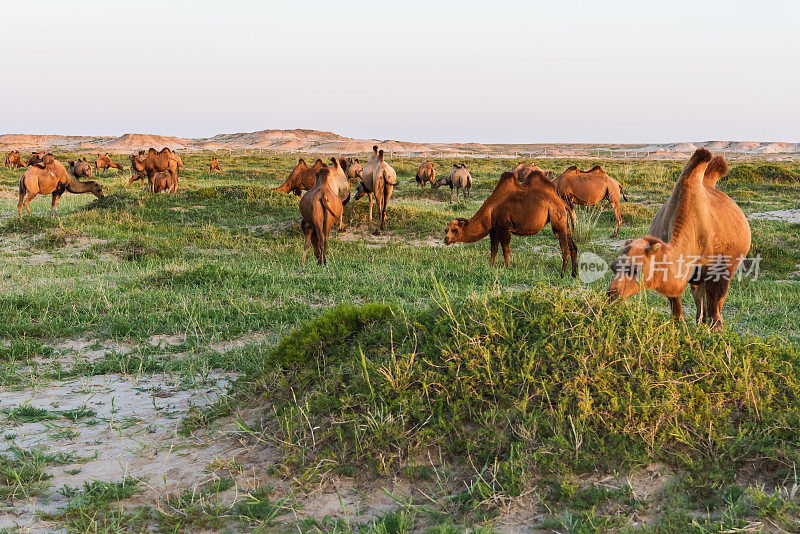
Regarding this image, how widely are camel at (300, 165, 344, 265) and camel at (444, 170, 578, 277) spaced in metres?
2.56

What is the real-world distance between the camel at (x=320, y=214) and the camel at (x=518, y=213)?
2555 mm

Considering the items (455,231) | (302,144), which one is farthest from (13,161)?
(302,144)

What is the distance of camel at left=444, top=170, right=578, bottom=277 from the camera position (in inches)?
359

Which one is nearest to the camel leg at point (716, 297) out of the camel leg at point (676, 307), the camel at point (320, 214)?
the camel leg at point (676, 307)

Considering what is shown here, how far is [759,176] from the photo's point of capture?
27344 millimetres

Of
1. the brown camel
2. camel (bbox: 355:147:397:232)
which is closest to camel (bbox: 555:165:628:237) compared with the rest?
camel (bbox: 355:147:397:232)

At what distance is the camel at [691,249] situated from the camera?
148 inches

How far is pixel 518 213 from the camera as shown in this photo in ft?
29.9

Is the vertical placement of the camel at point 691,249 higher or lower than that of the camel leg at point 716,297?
higher

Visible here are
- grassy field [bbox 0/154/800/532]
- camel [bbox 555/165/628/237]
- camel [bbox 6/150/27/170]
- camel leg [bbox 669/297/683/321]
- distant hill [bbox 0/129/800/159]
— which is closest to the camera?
grassy field [bbox 0/154/800/532]

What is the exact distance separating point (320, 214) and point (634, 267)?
7608mm

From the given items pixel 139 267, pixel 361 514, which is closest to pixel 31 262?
pixel 139 267

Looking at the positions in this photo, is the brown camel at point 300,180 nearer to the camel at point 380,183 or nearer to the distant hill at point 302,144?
the camel at point 380,183

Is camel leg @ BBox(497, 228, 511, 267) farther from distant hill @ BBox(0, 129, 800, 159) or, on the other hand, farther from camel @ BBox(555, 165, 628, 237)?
distant hill @ BBox(0, 129, 800, 159)
